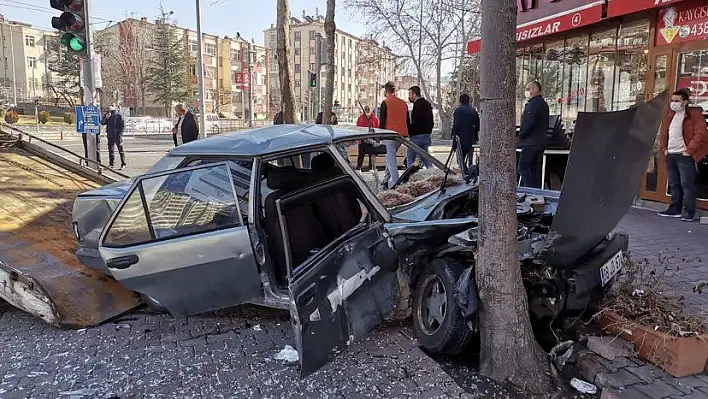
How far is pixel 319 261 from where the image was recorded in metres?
3.36

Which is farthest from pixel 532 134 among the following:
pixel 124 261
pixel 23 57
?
pixel 23 57

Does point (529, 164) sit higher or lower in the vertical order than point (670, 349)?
higher

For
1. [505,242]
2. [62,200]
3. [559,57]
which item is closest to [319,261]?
[505,242]

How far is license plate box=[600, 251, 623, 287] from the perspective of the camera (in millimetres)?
3641

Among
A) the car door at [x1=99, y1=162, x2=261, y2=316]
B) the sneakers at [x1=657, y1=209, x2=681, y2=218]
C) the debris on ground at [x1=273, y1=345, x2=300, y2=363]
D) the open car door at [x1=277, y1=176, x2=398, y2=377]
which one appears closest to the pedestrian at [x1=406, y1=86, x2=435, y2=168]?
the sneakers at [x1=657, y1=209, x2=681, y2=218]

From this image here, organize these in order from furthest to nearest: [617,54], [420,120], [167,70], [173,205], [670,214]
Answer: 1. [167,70]
2. [420,120]
3. [617,54]
4. [670,214]
5. [173,205]

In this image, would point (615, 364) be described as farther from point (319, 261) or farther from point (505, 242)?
point (319, 261)

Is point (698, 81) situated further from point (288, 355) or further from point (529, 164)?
point (288, 355)

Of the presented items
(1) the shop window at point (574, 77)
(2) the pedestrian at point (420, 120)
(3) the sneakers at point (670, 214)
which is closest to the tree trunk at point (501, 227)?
(3) the sneakers at point (670, 214)

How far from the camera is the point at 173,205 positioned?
4152 mm

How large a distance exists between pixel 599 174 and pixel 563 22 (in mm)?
6913

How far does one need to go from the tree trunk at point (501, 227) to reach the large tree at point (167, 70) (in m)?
55.3

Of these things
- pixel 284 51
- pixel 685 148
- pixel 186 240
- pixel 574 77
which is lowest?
pixel 186 240

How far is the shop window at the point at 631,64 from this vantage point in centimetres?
876
